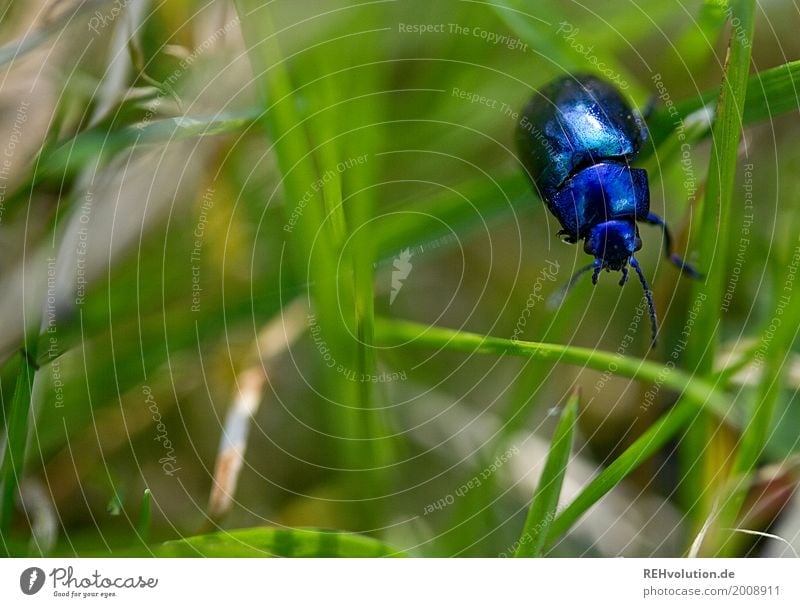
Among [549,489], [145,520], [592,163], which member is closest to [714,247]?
[592,163]

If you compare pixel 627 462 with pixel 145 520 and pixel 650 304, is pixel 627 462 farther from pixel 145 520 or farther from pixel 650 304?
pixel 145 520

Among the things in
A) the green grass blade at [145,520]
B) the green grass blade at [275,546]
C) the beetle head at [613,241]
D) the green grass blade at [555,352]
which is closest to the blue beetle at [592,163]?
Result: the beetle head at [613,241]

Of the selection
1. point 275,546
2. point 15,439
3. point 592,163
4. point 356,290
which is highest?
point 592,163

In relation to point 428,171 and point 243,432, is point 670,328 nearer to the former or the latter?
point 428,171

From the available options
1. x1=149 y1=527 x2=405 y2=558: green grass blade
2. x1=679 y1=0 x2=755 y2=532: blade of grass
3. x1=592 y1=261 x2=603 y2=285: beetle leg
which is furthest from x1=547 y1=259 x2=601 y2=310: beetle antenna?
x1=149 y1=527 x2=405 y2=558: green grass blade

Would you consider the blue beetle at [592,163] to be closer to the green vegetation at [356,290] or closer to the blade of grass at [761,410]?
the green vegetation at [356,290]

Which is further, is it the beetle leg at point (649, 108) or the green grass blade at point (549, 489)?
the beetle leg at point (649, 108)

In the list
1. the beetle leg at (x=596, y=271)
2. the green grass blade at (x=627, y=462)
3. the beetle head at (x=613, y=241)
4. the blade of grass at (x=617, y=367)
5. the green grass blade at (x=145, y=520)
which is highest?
the beetle head at (x=613, y=241)
